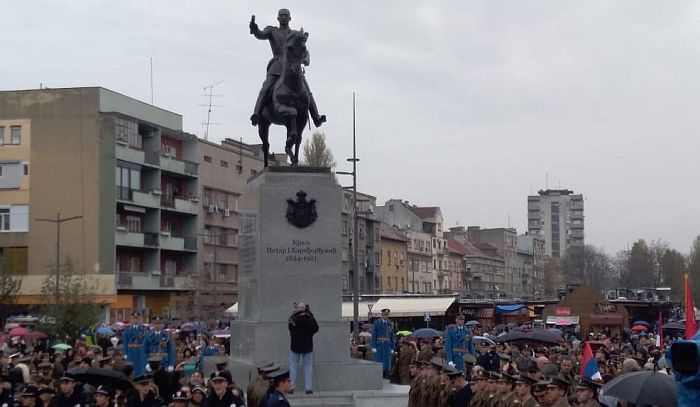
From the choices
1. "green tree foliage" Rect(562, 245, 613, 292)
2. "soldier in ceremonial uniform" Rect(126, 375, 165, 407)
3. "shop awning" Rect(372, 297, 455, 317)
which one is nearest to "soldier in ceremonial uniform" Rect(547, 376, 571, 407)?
"soldier in ceremonial uniform" Rect(126, 375, 165, 407)

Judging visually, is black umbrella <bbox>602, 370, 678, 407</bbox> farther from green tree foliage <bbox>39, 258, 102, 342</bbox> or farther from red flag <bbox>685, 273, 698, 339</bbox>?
green tree foliage <bbox>39, 258, 102, 342</bbox>

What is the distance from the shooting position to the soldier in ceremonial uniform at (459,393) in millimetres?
16922

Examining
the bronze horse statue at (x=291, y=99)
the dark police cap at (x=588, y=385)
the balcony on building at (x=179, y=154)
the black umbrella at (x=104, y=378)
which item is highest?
the balcony on building at (x=179, y=154)

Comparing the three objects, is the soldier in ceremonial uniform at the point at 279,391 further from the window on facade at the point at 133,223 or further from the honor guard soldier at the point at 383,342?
the window on facade at the point at 133,223

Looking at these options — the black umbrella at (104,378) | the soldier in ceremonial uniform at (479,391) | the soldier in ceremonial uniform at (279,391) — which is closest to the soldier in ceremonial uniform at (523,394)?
the soldier in ceremonial uniform at (479,391)

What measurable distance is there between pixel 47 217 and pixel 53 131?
5.40 meters

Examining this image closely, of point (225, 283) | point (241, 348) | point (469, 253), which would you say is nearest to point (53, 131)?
point (225, 283)

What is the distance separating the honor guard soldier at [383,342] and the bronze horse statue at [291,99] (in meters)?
7.81

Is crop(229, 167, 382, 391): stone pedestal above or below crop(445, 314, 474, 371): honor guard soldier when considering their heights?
above

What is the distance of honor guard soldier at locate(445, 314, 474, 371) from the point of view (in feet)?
92.9

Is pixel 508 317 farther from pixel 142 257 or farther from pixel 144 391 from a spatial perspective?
pixel 144 391

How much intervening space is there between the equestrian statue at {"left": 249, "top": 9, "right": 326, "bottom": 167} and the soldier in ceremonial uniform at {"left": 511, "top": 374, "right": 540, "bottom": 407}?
958cm

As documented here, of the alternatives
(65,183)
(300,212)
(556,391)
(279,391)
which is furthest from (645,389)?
(65,183)

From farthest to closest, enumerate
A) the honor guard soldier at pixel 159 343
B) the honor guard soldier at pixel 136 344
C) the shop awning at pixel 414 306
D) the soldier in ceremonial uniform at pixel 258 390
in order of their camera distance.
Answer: the shop awning at pixel 414 306 → the honor guard soldier at pixel 136 344 → the honor guard soldier at pixel 159 343 → the soldier in ceremonial uniform at pixel 258 390
